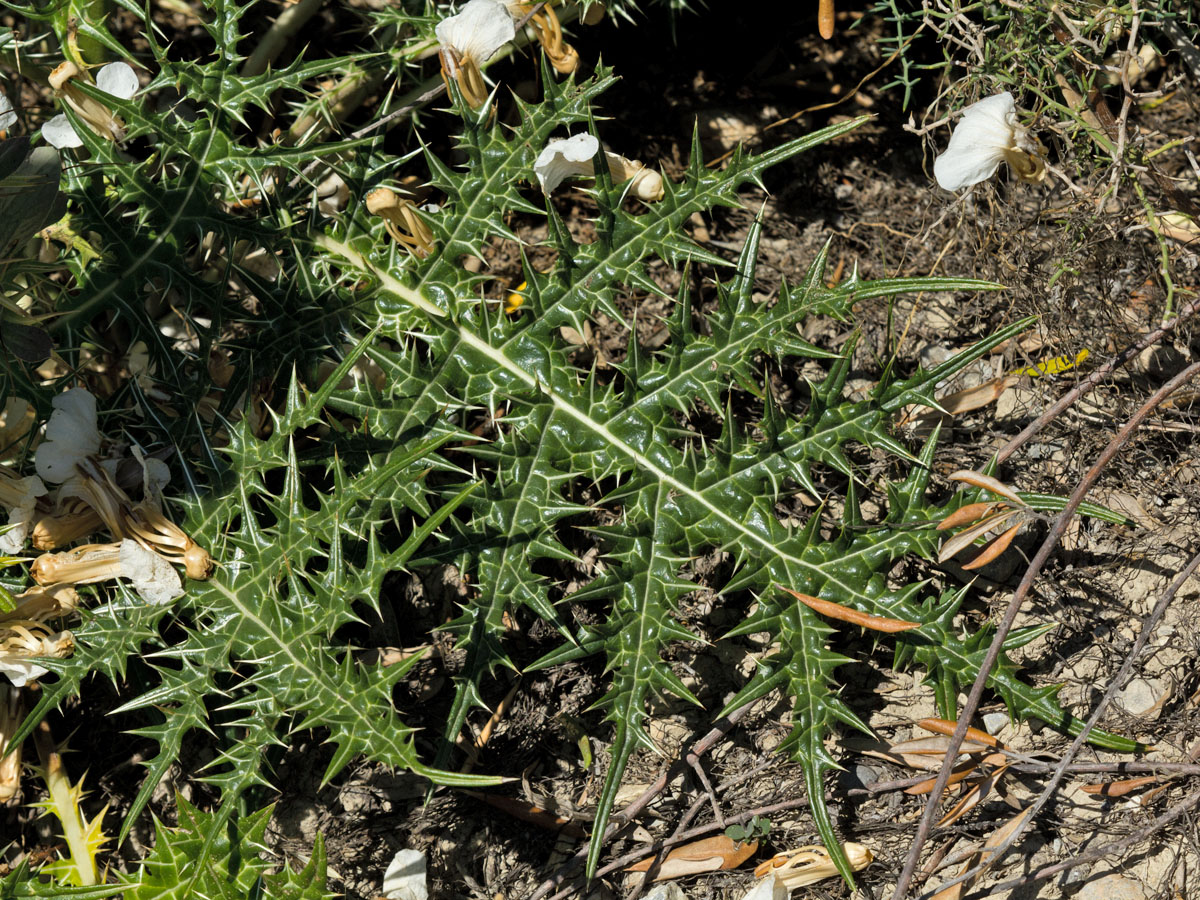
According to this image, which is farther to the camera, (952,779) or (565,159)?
(952,779)

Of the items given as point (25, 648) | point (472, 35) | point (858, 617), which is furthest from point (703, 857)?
point (472, 35)

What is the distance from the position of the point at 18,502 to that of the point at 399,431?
72 centimetres

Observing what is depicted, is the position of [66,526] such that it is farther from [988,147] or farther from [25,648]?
[988,147]

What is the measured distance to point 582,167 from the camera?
2115 mm

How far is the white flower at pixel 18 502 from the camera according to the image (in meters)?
1.91

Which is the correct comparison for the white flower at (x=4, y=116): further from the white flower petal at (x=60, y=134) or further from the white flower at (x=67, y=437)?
the white flower at (x=67, y=437)

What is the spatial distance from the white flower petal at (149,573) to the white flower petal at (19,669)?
0.85ft

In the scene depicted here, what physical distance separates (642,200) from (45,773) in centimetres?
181

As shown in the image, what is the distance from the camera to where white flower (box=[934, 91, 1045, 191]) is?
2090 mm

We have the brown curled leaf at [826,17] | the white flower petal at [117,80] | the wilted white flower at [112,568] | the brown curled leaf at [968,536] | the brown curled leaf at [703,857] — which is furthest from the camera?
the brown curled leaf at [826,17]

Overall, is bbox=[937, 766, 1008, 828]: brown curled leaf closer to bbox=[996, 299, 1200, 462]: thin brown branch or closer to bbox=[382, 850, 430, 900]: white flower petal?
bbox=[996, 299, 1200, 462]: thin brown branch

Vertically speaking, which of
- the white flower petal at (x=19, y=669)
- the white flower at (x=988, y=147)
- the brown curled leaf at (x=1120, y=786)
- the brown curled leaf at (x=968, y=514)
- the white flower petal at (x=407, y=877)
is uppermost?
the white flower at (x=988, y=147)

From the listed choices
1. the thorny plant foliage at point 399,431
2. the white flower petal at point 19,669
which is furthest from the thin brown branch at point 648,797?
the white flower petal at point 19,669

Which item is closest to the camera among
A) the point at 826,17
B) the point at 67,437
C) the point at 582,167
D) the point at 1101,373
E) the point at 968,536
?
the point at 67,437
